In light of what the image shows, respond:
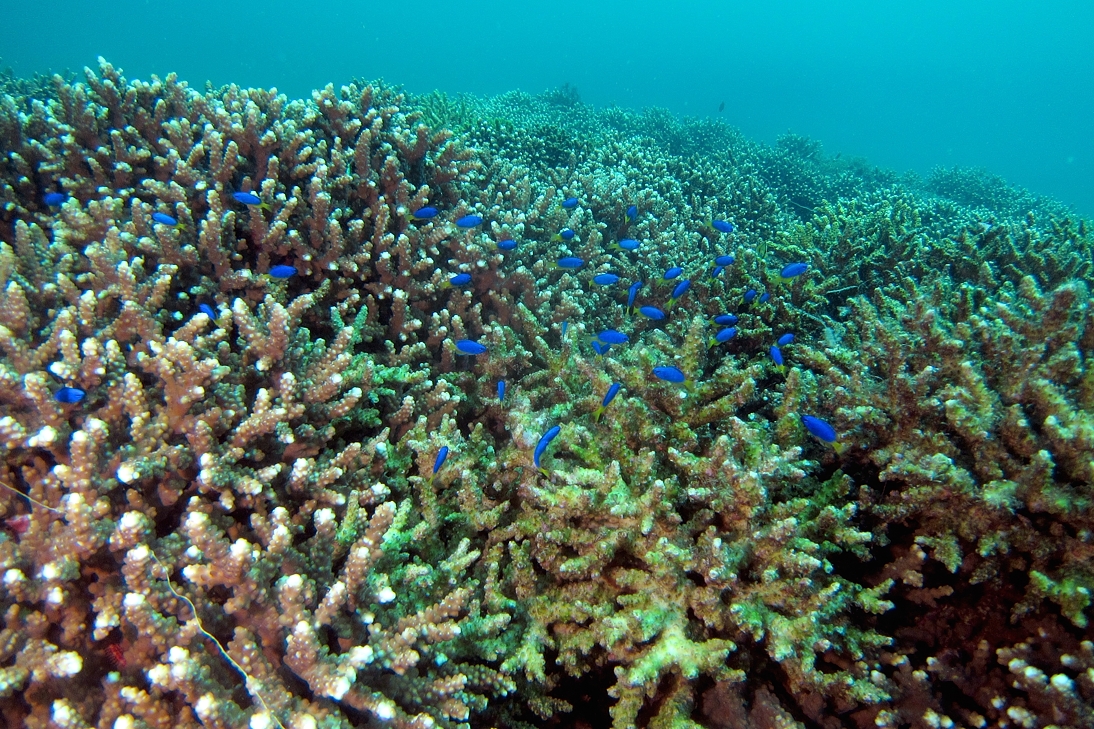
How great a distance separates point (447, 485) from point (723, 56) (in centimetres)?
11857

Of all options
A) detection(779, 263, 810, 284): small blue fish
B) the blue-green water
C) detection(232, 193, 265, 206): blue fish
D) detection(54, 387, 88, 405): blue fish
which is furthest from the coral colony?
the blue-green water

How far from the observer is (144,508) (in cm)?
226

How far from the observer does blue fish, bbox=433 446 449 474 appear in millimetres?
2877

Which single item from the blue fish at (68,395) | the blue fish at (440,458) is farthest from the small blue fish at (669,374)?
the blue fish at (68,395)

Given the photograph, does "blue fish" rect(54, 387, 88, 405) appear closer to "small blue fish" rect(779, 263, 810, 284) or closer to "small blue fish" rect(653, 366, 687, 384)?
"small blue fish" rect(653, 366, 687, 384)

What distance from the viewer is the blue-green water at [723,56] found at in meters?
65.9

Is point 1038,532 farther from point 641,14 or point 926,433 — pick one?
point 641,14

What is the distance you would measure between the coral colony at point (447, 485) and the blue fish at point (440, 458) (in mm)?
83

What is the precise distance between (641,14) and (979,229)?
448ft

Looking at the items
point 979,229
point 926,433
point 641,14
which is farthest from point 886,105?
point 926,433

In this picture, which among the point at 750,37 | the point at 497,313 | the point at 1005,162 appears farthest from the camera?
the point at 750,37

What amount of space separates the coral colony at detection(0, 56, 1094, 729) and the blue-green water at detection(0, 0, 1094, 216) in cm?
5608

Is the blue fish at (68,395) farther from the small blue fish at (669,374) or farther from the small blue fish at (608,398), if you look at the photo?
the small blue fish at (669,374)

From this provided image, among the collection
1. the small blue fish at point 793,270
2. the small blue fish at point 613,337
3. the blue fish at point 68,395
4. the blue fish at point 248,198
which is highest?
the small blue fish at point 793,270
